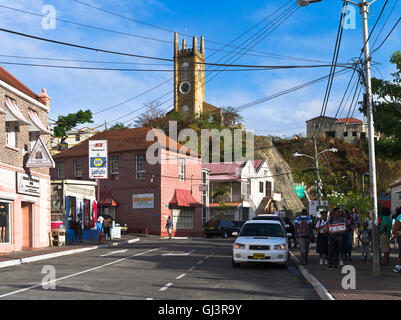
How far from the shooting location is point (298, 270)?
17.7m

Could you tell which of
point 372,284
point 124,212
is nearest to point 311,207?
point 124,212

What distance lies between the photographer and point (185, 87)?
4380 inches

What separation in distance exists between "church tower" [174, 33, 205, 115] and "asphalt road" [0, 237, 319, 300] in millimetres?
89763

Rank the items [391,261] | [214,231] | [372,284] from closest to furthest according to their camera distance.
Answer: [372,284], [391,261], [214,231]

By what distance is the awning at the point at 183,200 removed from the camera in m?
48.9

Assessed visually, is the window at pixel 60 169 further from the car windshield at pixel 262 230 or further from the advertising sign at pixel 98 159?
the car windshield at pixel 262 230

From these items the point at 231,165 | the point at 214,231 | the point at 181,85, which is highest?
the point at 181,85

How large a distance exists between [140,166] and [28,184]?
2140cm

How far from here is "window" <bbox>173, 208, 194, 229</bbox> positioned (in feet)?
165

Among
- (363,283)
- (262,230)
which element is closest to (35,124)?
(262,230)

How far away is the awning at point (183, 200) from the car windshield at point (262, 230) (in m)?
29.9
